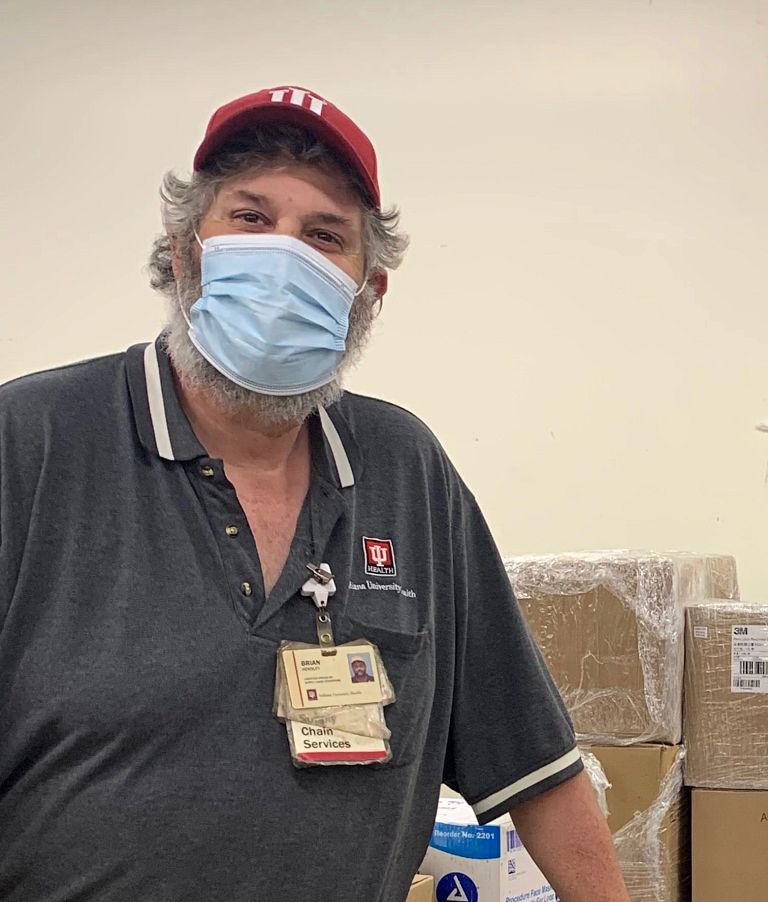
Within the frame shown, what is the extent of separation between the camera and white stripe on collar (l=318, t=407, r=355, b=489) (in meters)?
1.24

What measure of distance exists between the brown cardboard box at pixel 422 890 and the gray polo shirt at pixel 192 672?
0.37 m

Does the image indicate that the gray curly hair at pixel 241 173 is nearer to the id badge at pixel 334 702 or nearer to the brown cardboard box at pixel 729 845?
the id badge at pixel 334 702

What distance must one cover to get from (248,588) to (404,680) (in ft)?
0.68

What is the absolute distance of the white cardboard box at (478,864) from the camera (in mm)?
1613

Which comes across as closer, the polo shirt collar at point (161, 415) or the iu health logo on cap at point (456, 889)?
the polo shirt collar at point (161, 415)

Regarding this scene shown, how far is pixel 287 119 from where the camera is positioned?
46.7 inches

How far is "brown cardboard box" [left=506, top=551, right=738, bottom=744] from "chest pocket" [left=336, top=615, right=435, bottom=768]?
33.9 inches

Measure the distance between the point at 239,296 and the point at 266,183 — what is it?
0.14 m

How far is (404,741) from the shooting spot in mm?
1138

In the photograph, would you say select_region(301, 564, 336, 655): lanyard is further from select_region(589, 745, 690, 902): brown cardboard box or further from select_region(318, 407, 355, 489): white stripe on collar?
select_region(589, 745, 690, 902): brown cardboard box

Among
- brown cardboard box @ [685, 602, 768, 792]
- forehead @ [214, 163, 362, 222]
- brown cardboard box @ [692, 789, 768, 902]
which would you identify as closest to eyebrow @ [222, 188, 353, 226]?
forehead @ [214, 163, 362, 222]

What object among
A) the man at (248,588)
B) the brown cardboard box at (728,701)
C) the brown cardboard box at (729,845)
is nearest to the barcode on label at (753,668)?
the brown cardboard box at (728,701)

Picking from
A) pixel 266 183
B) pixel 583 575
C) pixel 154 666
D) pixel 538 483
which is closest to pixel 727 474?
pixel 538 483

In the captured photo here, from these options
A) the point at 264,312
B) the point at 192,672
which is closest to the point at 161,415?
the point at 264,312
